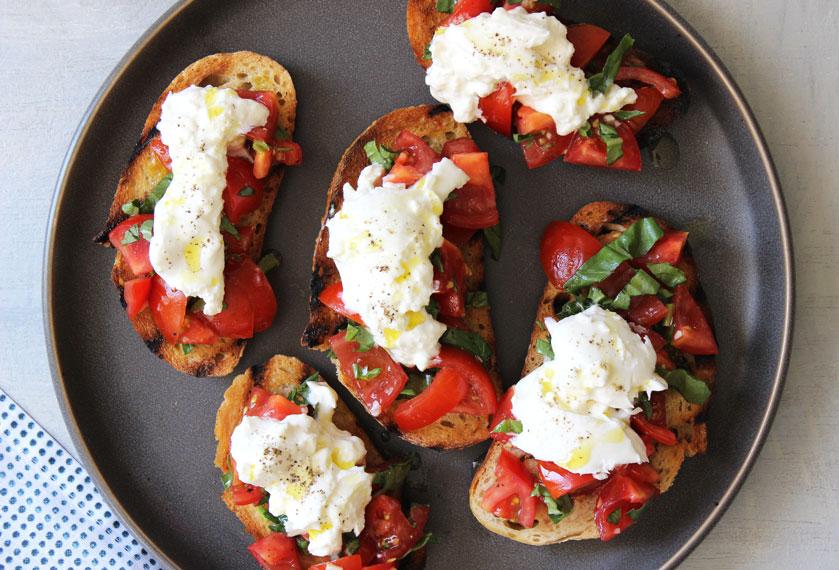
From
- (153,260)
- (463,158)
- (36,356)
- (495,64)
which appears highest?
(495,64)

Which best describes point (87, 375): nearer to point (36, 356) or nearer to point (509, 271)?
point (36, 356)

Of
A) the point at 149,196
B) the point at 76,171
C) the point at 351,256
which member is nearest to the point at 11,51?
the point at 76,171

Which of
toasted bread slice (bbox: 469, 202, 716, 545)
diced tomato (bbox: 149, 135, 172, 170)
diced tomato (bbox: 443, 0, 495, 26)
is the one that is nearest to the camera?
diced tomato (bbox: 443, 0, 495, 26)

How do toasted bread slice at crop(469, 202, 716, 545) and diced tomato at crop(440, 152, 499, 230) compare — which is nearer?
diced tomato at crop(440, 152, 499, 230)

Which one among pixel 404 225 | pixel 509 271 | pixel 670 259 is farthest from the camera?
pixel 509 271

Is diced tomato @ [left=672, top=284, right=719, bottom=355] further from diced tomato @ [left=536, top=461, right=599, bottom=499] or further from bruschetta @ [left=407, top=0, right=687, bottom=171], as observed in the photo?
diced tomato @ [left=536, top=461, right=599, bottom=499]

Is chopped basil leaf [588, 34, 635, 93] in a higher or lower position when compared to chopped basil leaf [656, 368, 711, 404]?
higher

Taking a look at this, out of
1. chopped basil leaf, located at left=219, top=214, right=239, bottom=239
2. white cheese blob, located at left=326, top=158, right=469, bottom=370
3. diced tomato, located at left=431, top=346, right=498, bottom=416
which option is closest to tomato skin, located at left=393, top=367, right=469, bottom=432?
diced tomato, located at left=431, top=346, right=498, bottom=416
